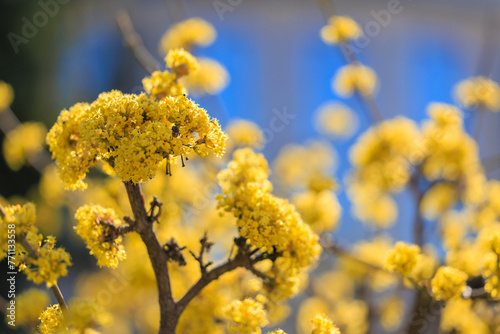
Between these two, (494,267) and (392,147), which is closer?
(494,267)

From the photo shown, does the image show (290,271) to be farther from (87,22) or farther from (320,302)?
(87,22)

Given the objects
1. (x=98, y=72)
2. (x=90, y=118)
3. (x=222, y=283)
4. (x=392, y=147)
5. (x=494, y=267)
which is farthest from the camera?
(x=98, y=72)

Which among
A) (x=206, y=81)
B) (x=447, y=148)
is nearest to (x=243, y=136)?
(x=206, y=81)

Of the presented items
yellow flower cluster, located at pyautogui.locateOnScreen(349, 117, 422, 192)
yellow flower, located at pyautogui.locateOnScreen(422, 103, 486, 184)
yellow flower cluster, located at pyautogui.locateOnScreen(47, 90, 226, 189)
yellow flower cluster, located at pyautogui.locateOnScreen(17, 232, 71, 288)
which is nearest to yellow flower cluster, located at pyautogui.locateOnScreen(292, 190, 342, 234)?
yellow flower cluster, located at pyautogui.locateOnScreen(349, 117, 422, 192)

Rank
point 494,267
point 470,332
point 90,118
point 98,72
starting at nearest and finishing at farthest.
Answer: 1. point 90,118
2. point 494,267
3. point 470,332
4. point 98,72

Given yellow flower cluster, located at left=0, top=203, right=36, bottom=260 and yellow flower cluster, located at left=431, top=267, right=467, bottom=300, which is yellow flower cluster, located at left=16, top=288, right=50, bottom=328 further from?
yellow flower cluster, located at left=431, top=267, right=467, bottom=300

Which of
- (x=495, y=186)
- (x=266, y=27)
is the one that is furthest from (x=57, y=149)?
(x=266, y=27)
